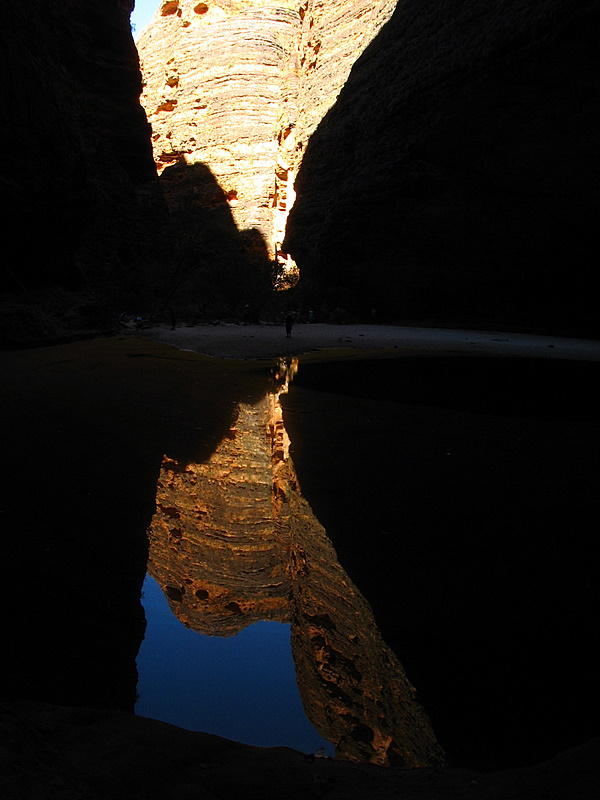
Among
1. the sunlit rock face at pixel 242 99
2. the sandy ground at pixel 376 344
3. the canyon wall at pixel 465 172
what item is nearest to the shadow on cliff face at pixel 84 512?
the sandy ground at pixel 376 344

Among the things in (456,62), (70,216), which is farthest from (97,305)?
(456,62)

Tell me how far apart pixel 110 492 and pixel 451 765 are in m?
2.89

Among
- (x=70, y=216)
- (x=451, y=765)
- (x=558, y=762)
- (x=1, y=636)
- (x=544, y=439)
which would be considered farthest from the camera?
(x=70, y=216)

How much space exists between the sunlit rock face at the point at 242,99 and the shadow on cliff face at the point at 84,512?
34089 mm

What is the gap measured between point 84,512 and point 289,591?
4.94 ft

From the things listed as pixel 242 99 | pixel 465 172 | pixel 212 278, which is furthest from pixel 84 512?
pixel 242 99

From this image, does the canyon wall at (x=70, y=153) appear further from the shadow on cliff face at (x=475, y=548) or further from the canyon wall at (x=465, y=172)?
the shadow on cliff face at (x=475, y=548)

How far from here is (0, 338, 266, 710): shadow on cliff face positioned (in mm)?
2100

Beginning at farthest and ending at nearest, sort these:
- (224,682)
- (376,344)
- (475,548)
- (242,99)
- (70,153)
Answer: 1. (242,99)
2. (376,344)
3. (70,153)
4. (475,548)
5. (224,682)

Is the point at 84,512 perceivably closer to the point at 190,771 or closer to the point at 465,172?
the point at 190,771

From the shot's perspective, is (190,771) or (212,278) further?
(212,278)

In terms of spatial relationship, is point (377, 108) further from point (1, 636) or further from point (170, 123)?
point (170, 123)

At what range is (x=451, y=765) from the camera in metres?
1.76

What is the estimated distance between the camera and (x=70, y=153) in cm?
1568
